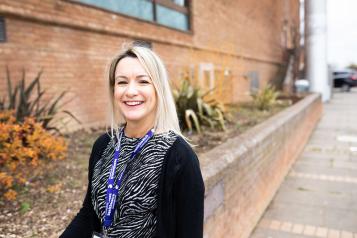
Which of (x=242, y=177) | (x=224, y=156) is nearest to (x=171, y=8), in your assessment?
(x=242, y=177)

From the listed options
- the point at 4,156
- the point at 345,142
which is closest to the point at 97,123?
the point at 4,156

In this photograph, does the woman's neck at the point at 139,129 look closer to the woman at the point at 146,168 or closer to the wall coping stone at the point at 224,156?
the woman at the point at 146,168

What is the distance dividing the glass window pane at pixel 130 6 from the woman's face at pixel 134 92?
593 centimetres

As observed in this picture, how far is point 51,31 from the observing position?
20.6 feet

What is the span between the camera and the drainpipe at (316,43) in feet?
61.2

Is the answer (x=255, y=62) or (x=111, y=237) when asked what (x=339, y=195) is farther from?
(x=255, y=62)

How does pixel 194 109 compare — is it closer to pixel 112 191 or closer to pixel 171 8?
pixel 171 8

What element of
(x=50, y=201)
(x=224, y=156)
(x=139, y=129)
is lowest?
(x=50, y=201)

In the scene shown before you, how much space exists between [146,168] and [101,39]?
6.42 m

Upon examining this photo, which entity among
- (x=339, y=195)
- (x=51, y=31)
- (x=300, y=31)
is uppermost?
(x=300, y=31)

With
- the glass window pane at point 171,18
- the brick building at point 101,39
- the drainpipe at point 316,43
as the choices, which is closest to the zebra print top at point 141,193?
the brick building at point 101,39

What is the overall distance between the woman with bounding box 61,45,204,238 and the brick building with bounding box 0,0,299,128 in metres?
0.26

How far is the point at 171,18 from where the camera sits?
1052cm

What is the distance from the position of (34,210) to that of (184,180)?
214 cm
